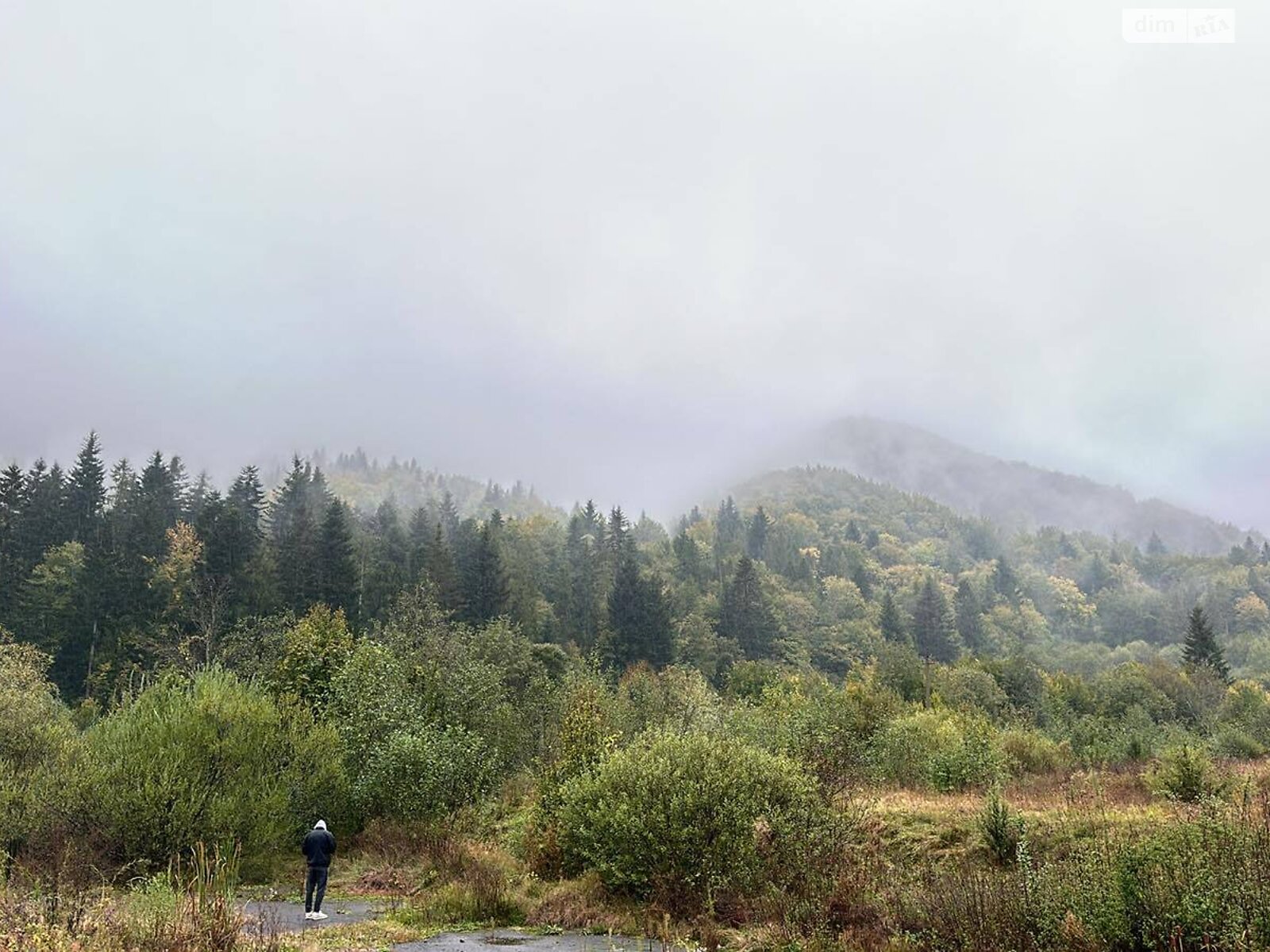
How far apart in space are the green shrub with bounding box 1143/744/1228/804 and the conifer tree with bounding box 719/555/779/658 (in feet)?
270

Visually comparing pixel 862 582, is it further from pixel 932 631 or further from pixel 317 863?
pixel 317 863

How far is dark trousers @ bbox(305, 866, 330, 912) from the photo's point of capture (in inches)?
719

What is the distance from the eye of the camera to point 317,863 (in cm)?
1822

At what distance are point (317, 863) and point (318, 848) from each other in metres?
0.30

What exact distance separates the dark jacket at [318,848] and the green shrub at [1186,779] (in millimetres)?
20310

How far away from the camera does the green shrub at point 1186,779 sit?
71.3 feet

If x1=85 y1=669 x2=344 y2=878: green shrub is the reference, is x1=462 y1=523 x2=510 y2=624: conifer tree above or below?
above

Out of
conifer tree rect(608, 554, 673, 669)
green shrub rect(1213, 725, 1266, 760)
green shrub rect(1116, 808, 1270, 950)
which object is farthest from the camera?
conifer tree rect(608, 554, 673, 669)

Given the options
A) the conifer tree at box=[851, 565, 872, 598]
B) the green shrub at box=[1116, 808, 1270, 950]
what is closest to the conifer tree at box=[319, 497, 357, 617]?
the green shrub at box=[1116, 808, 1270, 950]

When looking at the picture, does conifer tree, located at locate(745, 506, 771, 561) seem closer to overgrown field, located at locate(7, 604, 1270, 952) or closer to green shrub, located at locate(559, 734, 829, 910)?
overgrown field, located at locate(7, 604, 1270, 952)

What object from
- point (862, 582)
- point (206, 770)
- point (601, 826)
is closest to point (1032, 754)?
point (601, 826)

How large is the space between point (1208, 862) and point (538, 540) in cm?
12290

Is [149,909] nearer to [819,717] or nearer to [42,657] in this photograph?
[819,717]

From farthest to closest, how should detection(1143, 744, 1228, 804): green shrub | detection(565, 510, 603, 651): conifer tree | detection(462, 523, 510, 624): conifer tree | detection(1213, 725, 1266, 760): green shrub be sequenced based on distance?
detection(565, 510, 603, 651): conifer tree
detection(462, 523, 510, 624): conifer tree
detection(1213, 725, 1266, 760): green shrub
detection(1143, 744, 1228, 804): green shrub
